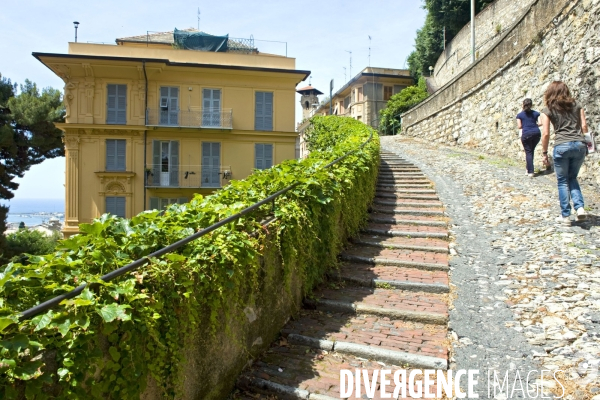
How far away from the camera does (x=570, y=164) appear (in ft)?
19.3

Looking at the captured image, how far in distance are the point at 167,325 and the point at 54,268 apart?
27.6 inches

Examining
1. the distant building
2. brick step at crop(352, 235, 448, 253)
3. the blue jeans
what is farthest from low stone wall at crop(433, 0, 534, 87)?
brick step at crop(352, 235, 448, 253)

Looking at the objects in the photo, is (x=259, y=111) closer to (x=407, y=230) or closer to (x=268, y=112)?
(x=268, y=112)

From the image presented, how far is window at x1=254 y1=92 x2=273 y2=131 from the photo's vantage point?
23.3 m

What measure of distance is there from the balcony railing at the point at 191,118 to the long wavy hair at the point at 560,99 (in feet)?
60.0

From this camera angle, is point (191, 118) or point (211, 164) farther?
point (211, 164)

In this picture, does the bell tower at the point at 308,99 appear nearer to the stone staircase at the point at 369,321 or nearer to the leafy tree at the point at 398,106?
the leafy tree at the point at 398,106

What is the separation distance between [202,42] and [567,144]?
22553 millimetres

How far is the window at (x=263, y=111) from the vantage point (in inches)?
918

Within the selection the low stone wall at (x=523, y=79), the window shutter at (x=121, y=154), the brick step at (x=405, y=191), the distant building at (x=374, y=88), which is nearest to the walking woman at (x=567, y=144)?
the low stone wall at (x=523, y=79)

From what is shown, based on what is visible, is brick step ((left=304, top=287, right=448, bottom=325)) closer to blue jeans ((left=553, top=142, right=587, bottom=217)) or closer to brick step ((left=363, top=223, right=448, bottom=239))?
brick step ((left=363, top=223, right=448, bottom=239))

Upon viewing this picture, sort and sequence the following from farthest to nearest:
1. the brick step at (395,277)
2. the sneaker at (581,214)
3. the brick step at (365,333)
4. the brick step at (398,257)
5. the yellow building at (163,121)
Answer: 1. the yellow building at (163,121)
2. the sneaker at (581,214)
3. the brick step at (398,257)
4. the brick step at (395,277)
5. the brick step at (365,333)

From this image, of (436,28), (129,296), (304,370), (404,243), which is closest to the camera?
(129,296)

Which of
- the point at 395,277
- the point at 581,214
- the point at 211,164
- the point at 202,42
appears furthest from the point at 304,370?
the point at 202,42
